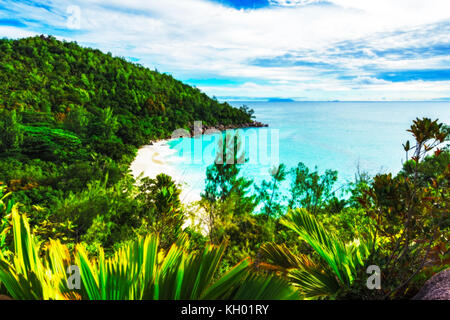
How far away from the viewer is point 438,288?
2045 millimetres

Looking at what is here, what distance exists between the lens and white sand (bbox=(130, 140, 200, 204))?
21.3 m

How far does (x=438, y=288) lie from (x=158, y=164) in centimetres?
2463

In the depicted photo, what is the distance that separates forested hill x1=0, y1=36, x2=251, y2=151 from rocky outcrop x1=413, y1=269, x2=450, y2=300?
99.3 feet

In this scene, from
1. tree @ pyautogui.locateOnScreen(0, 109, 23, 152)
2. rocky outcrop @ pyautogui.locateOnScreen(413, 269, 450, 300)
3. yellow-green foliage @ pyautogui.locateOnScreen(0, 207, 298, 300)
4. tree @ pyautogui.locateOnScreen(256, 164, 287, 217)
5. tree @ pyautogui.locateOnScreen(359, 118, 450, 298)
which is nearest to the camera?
yellow-green foliage @ pyautogui.locateOnScreen(0, 207, 298, 300)

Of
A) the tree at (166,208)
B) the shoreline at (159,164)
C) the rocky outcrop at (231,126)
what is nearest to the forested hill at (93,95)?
the rocky outcrop at (231,126)

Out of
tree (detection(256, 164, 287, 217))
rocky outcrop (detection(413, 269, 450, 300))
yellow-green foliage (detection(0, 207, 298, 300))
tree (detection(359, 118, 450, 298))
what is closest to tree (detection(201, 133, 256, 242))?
tree (detection(256, 164, 287, 217))

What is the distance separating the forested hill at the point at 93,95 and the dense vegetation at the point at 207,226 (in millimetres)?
638

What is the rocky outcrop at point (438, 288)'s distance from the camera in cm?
190

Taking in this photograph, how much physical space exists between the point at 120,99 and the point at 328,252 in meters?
47.0

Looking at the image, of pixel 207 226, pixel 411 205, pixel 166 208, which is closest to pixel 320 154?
pixel 207 226

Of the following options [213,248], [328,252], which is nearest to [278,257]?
[328,252]

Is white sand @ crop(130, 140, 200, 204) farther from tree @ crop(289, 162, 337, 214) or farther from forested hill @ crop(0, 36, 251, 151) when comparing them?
tree @ crop(289, 162, 337, 214)

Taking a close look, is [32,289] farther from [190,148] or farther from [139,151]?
[190,148]

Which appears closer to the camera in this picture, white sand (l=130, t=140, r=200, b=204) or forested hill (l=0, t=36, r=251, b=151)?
white sand (l=130, t=140, r=200, b=204)
